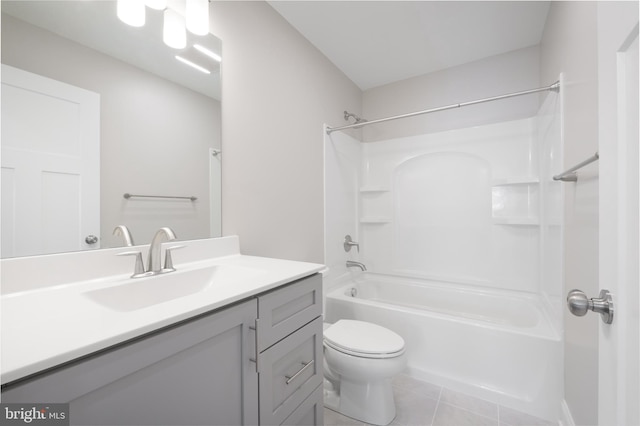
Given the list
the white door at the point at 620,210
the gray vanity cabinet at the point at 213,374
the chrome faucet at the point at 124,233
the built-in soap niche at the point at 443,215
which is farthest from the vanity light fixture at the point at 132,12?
the built-in soap niche at the point at 443,215

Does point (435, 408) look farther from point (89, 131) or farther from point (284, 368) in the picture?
point (89, 131)

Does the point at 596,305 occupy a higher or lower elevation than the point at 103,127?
lower

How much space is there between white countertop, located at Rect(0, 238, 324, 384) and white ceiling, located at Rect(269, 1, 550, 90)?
180cm

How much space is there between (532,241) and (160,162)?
8.65 feet

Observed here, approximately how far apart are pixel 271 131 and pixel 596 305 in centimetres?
166

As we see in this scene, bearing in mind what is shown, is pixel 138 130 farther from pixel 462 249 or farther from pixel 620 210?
pixel 462 249

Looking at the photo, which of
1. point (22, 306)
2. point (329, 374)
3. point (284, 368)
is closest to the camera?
point (22, 306)

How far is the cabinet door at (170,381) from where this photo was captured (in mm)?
488

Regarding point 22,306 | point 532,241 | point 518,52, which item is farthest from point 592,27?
point 22,306

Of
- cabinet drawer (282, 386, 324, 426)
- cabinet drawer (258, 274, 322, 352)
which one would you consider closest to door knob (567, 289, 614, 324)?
cabinet drawer (258, 274, 322, 352)

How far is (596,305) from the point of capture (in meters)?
0.57

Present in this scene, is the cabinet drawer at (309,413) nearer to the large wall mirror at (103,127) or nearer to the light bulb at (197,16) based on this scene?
the large wall mirror at (103,127)

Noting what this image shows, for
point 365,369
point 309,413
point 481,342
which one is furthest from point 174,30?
point 481,342

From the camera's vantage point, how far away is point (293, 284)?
100 cm
